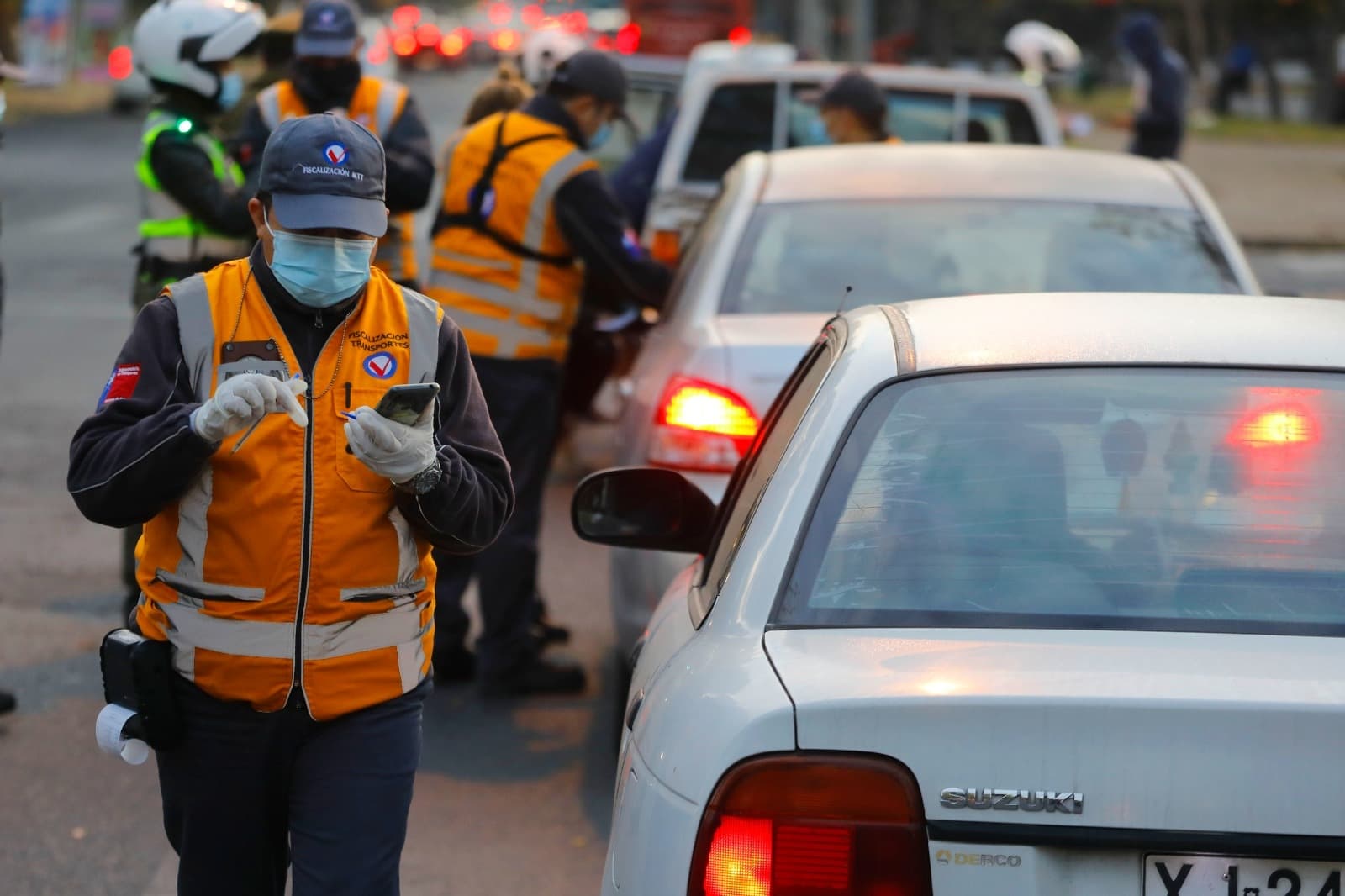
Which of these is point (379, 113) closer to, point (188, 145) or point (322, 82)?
point (322, 82)

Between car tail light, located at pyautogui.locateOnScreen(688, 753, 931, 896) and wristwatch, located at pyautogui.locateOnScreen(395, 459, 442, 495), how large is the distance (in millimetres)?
764

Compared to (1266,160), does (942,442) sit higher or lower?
higher

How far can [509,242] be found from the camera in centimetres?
617

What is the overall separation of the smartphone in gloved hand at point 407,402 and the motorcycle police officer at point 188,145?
10.9 feet

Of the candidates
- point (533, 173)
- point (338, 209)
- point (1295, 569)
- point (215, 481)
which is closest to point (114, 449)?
point (215, 481)

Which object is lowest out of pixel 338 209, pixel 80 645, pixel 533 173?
pixel 80 645

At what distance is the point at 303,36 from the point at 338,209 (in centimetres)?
340

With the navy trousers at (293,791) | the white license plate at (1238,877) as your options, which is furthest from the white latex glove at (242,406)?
the white license plate at (1238,877)

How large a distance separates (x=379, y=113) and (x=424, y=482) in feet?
12.1

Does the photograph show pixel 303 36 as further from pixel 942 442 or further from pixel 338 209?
pixel 942 442

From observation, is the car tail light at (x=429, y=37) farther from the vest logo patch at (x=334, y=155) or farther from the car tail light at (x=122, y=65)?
the vest logo patch at (x=334, y=155)

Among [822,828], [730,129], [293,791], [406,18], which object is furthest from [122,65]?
[406,18]

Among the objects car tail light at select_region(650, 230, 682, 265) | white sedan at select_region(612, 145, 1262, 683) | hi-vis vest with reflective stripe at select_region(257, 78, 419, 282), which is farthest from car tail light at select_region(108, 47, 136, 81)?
white sedan at select_region(612, 145, 1262, 683)

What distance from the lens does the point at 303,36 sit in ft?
20.9
